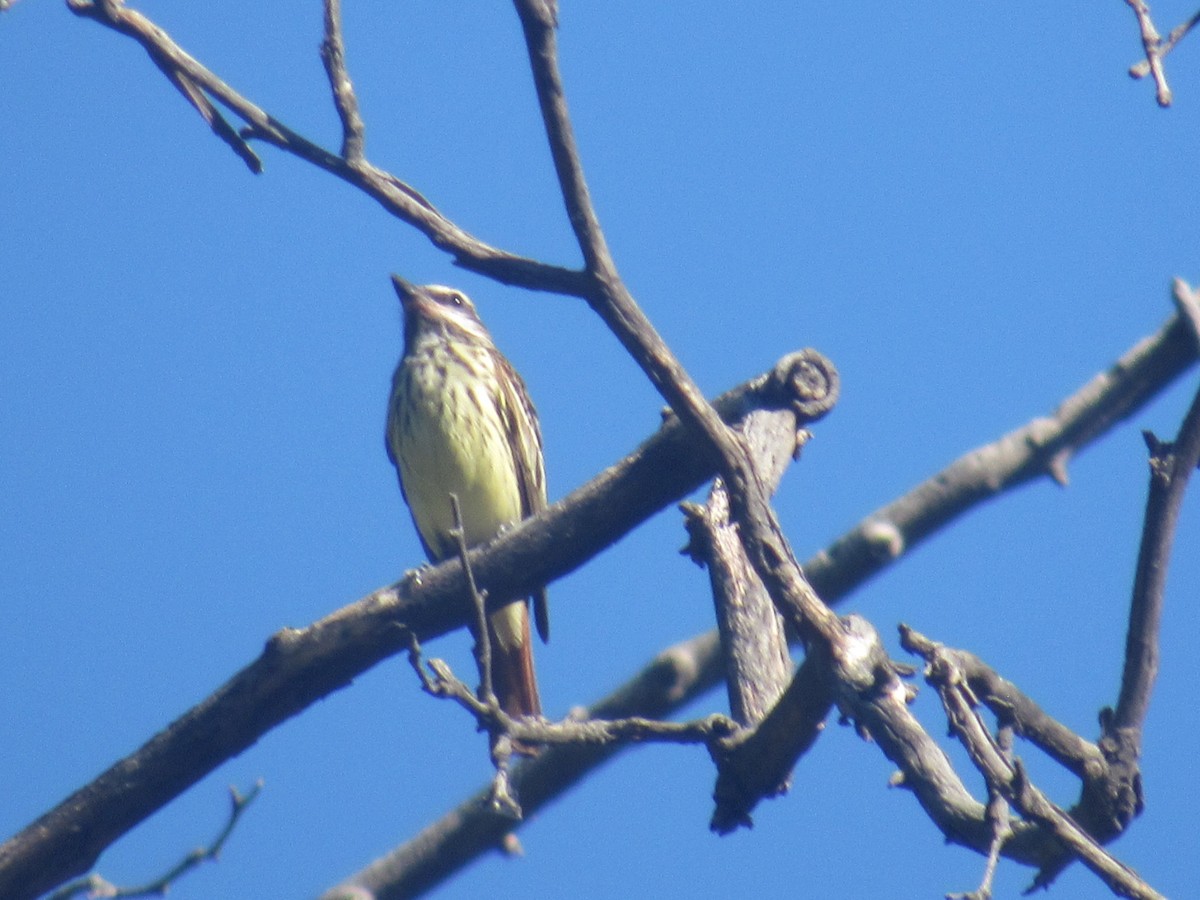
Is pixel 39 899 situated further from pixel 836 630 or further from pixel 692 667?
pixel 836 630

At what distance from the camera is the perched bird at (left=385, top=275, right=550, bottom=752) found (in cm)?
727

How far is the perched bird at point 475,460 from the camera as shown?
727 cm

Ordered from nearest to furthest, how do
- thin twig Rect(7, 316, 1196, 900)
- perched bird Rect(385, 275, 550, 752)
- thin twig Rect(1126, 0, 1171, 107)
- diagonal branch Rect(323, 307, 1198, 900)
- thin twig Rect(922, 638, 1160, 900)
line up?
thin twig Rect(922, 638, 1160, 900) → thin twig Rect(1126, 0, 1171, 107) → diagonal branch Rect(323, 307, 1198, 900) → thin twig Rect(7, 316, 1196, 900) → perched bird Rect(385, 275, 550, 752)

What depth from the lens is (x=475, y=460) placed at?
7.25 meters

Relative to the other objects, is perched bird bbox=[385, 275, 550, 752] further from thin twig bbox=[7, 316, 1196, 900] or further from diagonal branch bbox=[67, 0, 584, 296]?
diagonal branch bbox=[67, 0, 584, 296]

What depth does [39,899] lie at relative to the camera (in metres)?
5.05

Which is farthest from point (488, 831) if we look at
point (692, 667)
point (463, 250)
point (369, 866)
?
point (463, 250)

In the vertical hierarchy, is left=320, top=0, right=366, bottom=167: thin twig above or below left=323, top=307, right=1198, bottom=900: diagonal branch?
above

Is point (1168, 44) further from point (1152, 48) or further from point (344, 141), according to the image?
point (344, 141)

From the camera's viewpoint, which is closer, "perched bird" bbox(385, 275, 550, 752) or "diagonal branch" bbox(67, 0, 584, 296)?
"diagonal branch" bbox(67, 0, 584, 296)

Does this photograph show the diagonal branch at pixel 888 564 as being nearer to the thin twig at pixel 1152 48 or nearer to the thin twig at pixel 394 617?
the thin twig at pixel 394 617

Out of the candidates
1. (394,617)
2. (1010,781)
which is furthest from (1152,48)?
(394,617)

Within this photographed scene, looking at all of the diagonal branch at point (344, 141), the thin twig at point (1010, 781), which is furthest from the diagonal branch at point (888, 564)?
the diagonal branch at point (344, 141)

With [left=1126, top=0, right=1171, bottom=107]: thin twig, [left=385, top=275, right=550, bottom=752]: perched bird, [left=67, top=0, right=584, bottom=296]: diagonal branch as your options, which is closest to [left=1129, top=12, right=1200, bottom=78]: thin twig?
[left=1126, top=0, right=1171, bottom=107]: thin twig
